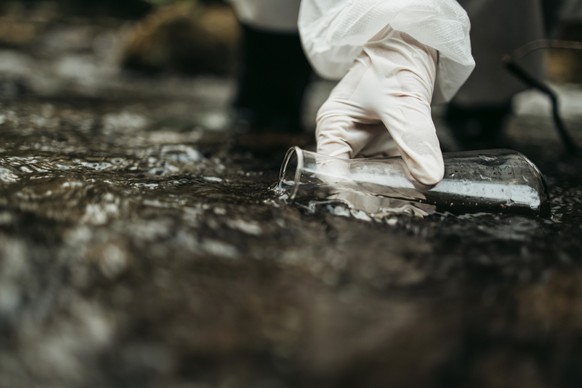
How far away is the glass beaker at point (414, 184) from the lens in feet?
4.38

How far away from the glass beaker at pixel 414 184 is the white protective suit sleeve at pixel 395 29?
1.00 ft

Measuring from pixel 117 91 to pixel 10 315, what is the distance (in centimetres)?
373

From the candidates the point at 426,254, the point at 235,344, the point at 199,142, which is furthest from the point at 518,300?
the point at 199,142

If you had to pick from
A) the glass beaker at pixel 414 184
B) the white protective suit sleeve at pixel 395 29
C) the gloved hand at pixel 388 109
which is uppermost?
the white protective suit sleeve at pixel 395 29

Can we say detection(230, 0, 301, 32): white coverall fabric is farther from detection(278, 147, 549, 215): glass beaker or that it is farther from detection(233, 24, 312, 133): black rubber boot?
detection(278, 147, 549, 215): glass beaker

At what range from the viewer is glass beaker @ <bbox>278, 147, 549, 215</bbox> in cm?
133

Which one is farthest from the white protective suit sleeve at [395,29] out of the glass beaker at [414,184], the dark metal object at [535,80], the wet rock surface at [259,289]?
the dark metal object at [535,80]

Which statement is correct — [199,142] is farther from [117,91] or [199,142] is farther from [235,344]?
[117,91]

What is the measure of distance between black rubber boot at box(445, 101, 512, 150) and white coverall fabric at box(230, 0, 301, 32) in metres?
1.05

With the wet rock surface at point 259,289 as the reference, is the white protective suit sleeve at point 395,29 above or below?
above

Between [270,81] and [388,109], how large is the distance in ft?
6.06

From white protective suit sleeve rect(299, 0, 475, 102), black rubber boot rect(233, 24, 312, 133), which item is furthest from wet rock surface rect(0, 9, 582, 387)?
black rubber boot rect(233, 24, 312, 133)

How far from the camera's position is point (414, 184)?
1362 mm

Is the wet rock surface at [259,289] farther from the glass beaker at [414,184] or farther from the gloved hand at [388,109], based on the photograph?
the gloved hand at [388,109]
